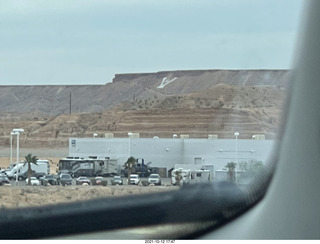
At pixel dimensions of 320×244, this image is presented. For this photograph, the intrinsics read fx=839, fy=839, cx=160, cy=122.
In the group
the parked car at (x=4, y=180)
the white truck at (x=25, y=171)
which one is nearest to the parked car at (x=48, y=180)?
the white truck at (x=25, y=171)

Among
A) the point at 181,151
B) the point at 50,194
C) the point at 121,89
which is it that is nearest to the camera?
the point at 50,194

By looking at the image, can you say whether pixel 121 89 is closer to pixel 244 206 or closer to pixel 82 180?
pixel 82 180

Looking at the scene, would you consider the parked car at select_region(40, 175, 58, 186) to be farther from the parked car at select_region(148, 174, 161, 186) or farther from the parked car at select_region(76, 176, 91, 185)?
the parked car at select_region(148, 174, 161, 186)

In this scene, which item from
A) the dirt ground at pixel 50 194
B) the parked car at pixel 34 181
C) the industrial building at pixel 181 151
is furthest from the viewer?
the industrial building at pixel 181 151

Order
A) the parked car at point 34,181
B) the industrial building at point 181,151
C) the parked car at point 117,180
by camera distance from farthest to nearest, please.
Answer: the industrial building at point 181,151 < the parked car at point 117,180 < the parked car at point 34,181

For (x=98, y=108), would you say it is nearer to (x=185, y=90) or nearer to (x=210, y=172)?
(x=185, y=90)

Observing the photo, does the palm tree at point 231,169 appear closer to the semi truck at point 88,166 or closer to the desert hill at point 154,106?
the desert hill at point 154,106

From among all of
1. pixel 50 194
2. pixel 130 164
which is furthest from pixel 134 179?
pixel 50 194
